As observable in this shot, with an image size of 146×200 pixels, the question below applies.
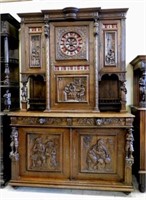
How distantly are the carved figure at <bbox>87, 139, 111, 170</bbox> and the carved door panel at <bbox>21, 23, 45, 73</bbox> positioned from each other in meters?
1.12

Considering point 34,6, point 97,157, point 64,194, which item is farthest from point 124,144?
point 34,6

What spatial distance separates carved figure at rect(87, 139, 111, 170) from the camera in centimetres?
282

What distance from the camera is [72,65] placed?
9.85 ft

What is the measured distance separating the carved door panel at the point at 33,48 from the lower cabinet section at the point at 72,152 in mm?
648

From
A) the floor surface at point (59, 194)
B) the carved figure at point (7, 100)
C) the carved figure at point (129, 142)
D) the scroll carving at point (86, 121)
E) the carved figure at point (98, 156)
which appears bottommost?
the floor surface at point (59, 194)

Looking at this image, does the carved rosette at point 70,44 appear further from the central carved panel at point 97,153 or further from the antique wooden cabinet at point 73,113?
the central carved panel at point 97,153

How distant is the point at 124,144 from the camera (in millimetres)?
2789

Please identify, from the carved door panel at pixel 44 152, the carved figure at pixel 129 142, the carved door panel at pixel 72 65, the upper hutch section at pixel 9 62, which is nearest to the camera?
the carved figure at pixel 129 142

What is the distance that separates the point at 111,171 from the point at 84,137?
19.5 inches

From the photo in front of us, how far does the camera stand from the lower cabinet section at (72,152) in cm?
278

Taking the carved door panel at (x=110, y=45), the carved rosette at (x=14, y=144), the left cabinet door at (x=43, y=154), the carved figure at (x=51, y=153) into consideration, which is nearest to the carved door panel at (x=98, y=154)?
the left cabinet door at (x=43, y=154)

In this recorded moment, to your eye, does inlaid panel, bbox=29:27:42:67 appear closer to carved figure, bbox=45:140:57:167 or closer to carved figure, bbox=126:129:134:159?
carved figure, bbox=45:140:57:167

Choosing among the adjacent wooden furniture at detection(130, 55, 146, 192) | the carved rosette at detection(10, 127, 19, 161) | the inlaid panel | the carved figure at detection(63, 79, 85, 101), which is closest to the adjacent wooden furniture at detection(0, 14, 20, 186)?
the carved rosette at detection(10, 127, 19, 161)

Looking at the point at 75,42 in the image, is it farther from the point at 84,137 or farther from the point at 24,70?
the point at 84,137
